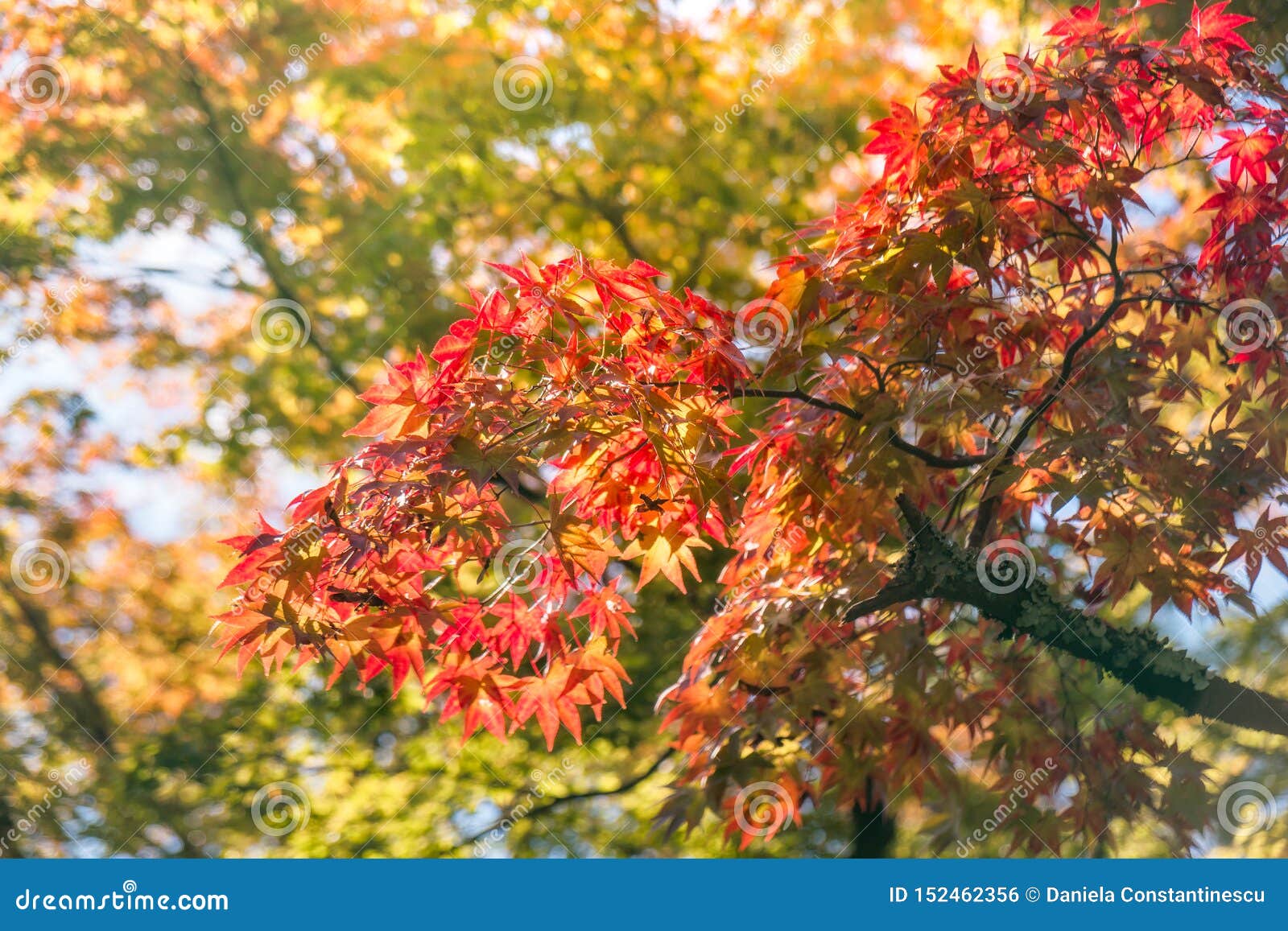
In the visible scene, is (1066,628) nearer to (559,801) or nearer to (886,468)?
(886,468)

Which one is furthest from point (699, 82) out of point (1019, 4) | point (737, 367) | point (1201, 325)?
point (737, 367)

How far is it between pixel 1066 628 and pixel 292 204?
15.3ft

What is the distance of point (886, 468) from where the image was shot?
217 centimetres

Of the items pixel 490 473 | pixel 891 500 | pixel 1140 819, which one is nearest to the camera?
pixel 490 473

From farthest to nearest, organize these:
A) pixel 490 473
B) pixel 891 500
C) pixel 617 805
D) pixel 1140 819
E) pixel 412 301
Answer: pixel 412 301
pixel 617 805
pixel 1140 819
pixel 891 500
pixel 490 473

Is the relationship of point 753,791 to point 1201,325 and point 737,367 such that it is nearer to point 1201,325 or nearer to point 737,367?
point 737,367

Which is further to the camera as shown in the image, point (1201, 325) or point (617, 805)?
point (617, 805)

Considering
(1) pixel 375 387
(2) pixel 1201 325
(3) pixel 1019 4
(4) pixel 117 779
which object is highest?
(3) pixel 1019 4

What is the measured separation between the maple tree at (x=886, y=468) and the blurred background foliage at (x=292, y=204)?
2828 mm

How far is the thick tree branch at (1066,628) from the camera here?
7.18ft

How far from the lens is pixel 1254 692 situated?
224 cm

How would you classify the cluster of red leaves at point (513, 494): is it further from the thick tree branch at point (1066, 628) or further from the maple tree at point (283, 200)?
the maple tree at point (283, 200)

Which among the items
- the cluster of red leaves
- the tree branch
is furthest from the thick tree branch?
the tree branch

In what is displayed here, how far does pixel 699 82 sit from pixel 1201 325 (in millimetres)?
3661
